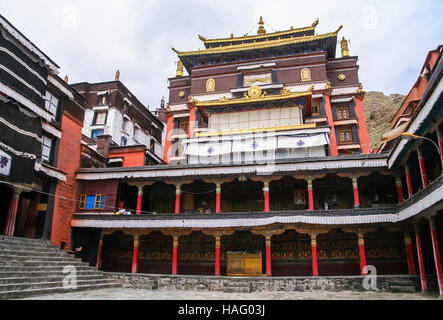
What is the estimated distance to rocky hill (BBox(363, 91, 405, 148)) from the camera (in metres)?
55.2

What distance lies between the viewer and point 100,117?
35625mm

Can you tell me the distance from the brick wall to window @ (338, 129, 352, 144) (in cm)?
2167

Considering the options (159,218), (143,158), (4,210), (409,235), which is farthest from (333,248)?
(4,210)

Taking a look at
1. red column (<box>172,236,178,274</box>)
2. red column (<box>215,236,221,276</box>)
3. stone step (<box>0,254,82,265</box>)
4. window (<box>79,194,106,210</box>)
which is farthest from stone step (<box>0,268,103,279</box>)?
red column (<box>215,236,221,276</box>)

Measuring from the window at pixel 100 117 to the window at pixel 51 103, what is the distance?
13.1m

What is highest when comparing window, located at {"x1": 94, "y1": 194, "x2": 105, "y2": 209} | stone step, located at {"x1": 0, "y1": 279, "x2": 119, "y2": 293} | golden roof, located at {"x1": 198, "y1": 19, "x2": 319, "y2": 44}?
golden roof, located at {"x1": 198, "y1": 19, "x2": 319, "y2": 44}

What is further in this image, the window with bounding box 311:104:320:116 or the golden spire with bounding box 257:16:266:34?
the golden spire with bounding box 257:16:266:34

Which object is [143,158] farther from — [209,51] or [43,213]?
[209,51]

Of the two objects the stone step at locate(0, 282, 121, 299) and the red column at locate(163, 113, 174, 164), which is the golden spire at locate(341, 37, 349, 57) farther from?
the stone step at locate(0, 282, 121, 299)

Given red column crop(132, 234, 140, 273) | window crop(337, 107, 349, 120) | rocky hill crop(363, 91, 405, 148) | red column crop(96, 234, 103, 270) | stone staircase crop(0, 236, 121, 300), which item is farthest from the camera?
rocky hill crop(363, 91, 405, 148)

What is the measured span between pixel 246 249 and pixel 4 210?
14.6 meters

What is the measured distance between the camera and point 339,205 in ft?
73.4

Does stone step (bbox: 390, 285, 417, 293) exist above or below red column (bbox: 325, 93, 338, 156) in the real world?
below

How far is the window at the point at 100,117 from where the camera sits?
116 feet
